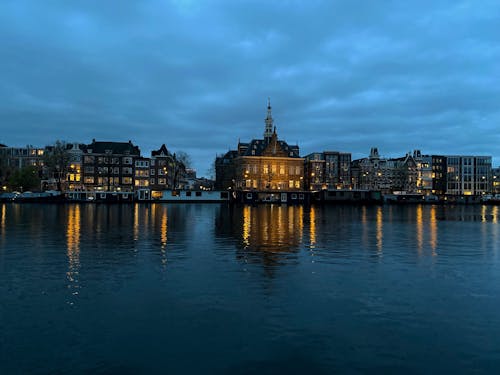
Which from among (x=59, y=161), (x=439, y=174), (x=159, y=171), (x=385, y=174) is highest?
(x=59, y=161)

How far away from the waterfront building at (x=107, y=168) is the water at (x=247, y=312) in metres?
117

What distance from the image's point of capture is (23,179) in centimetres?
12912

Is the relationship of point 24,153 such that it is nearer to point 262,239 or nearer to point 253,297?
point 262,239

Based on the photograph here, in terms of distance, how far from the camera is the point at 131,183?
139 m

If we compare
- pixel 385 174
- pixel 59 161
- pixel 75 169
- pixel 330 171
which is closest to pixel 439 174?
pixel 385 174

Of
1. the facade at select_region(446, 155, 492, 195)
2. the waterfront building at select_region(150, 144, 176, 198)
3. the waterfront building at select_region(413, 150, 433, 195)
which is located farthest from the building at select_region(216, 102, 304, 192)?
the facade at select_region(446, 155, 492, 195)

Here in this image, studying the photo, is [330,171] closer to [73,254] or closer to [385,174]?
[385,174]

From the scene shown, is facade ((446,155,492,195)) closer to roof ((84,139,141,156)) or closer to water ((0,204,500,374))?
roof ((84,139,141,156))

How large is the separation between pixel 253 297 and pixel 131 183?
131438mm

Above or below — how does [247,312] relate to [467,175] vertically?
below

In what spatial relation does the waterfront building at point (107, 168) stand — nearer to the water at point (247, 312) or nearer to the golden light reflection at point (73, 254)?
the golden light reflection at point (73, 254)

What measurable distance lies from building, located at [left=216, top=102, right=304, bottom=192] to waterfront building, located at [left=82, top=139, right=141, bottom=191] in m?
38.6

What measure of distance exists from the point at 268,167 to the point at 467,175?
10862 cm

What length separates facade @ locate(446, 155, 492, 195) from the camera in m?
190
